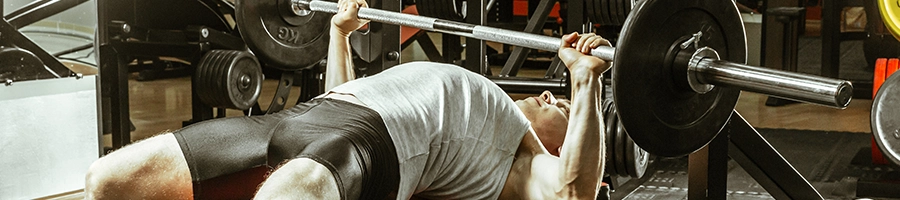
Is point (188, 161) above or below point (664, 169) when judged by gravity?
above

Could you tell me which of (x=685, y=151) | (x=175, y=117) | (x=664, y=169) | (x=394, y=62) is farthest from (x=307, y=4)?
(x=175, y=117)

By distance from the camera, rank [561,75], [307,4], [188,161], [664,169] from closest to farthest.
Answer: [188,161]
[307,4]
[561,75]
[664,169]

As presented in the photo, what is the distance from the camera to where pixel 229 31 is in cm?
439

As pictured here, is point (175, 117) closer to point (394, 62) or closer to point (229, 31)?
point (229, 31)

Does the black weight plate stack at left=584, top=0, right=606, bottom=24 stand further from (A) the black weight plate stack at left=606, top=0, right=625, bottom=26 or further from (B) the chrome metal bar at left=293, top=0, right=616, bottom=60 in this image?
(B) the chrome metal bar at left=293, top=0, right=616, bottom=60

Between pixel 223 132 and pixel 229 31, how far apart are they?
7.88 feet

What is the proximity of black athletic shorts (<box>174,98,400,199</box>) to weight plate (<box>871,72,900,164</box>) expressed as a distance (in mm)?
1594

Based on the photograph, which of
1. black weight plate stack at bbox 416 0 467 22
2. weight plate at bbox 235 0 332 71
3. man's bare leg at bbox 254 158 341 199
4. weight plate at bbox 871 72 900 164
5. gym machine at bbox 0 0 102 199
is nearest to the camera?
man's bare leg at bbox 254 158 341 199

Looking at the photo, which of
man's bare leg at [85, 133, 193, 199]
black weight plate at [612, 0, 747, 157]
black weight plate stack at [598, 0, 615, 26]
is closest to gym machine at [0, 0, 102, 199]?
man's bare leg at [85, 133, 193, 199]

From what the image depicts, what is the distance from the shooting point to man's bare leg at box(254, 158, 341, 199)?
72.6 inches

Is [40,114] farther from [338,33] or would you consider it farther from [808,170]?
[808,170]

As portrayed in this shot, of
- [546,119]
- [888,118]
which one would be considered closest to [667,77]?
[546,119]

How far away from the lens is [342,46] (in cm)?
274

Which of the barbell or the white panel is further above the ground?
the barbell
